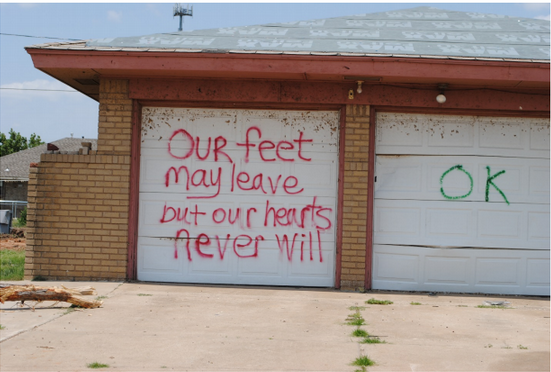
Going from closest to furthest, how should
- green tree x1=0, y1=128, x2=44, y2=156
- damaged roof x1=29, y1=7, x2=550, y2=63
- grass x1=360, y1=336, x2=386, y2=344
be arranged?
grass x1=360, y1=336, x2=386, y2=344
damaged roof x1=29, y1=7, x2=550, y2=63
green tree x1=0, y1=128, x2=44, y2=156

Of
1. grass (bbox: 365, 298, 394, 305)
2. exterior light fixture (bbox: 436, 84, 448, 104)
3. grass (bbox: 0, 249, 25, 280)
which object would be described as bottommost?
grass (bbox: 0, 249, 25, 280)

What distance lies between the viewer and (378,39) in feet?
28.7

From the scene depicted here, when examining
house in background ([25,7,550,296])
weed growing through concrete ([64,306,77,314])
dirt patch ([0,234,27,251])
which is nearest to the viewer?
weed growing through concrete ([64,306,77,314])

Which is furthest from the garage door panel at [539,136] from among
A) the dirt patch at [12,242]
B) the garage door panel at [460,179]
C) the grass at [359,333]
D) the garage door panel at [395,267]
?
the dirt patch at [12,242]

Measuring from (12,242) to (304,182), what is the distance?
12718 mm

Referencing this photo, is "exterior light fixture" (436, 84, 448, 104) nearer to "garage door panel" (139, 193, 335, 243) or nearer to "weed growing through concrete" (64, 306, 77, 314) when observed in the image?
"garage door panel" (139, 193, 335, 243)

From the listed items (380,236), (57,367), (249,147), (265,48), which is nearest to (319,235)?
(380,236)

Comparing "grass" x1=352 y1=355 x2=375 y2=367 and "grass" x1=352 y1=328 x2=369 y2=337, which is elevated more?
"grass" x1=352 y1=328 x2=369 y2=337

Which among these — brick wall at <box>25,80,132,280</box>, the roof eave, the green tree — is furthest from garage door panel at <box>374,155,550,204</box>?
the green tree

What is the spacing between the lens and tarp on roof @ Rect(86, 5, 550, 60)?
8258 millimetres

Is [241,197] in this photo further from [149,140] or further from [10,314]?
[10,314]

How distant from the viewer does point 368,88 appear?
A: 838 centimetres

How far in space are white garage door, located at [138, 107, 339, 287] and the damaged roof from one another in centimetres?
Result: 93

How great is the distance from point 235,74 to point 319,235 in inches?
97.8
